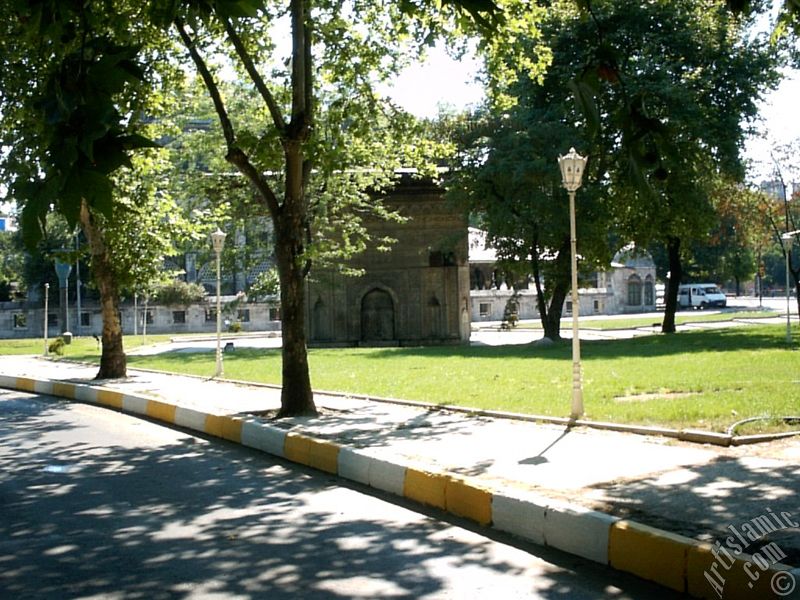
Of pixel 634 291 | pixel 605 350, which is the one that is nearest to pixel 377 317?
pixel 605 350

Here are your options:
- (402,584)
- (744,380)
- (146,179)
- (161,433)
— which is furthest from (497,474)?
(146,179)

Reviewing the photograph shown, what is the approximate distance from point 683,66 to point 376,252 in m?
15.0

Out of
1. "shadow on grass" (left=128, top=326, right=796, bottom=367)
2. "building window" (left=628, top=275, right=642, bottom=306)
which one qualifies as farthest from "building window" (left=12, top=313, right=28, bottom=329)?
"building window" (left=628, top=275, right=642, bottom=306)

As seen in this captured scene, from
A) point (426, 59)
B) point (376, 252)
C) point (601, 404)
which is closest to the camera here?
point (601, 404)

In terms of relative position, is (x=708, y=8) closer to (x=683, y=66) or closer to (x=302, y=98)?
(x=683, y=66)

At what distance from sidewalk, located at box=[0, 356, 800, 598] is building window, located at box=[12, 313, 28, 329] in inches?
2255

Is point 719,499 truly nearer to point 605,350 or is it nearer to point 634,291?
point 605,350

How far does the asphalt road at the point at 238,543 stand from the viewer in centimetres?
581

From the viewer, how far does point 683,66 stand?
33875mm

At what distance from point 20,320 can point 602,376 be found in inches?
2282

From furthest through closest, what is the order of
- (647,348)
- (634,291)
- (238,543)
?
(634,291)
(647,348)
(238,543)

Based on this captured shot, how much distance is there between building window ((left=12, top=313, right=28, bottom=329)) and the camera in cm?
6688

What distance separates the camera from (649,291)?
82875 mm

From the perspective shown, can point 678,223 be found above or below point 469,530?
above
